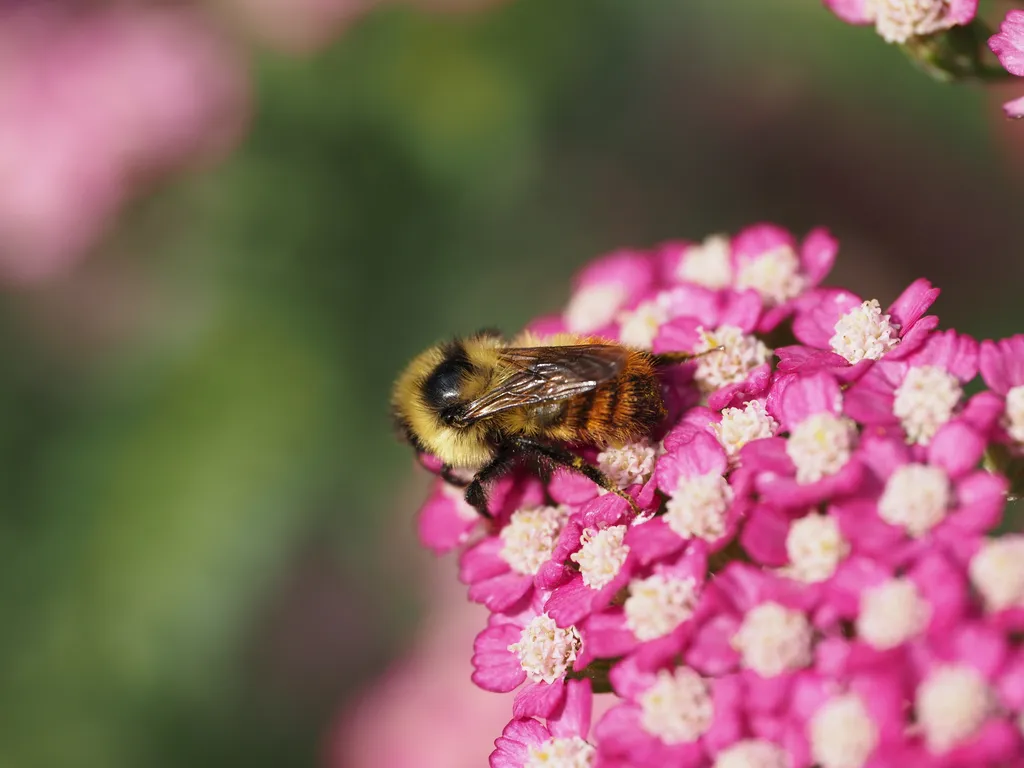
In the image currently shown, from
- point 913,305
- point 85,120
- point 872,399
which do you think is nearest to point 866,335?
point 913,305

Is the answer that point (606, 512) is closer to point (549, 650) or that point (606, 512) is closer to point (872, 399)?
point (549, 650)

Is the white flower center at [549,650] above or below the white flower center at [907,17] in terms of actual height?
below

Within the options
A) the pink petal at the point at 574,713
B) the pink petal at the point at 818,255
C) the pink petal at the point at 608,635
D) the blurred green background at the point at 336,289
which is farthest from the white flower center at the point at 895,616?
the blurred green background at the point at 336,289

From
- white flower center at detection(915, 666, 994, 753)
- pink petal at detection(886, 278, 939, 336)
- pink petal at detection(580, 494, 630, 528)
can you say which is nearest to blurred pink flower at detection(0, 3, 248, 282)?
pink petal at detection(580, 494, 630, 528)

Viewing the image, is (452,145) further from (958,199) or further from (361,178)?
(958,199)

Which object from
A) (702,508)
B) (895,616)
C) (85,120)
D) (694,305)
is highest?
(85,120)

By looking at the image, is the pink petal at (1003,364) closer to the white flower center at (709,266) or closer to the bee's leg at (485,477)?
the white flower center at (709,266)
